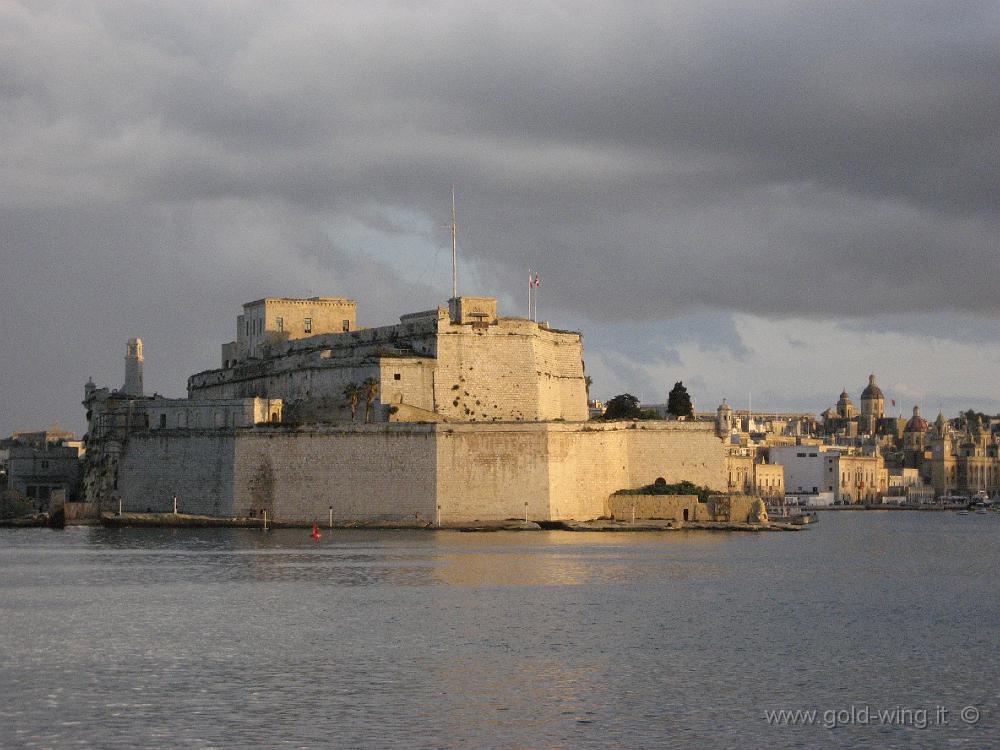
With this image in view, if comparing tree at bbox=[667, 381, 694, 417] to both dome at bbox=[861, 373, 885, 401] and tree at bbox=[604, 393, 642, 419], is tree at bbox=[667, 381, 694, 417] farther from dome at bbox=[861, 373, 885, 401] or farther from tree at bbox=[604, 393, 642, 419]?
dome at bbox=[861, 373, 885, 401]

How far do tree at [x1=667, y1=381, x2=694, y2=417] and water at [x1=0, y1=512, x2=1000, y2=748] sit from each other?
775 inches

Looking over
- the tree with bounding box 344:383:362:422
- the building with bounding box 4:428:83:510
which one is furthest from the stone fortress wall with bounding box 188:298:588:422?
the building with bounding box 4:428:83:510

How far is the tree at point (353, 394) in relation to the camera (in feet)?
166

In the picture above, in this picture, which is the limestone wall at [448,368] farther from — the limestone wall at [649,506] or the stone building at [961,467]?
the stone building at [961,467]

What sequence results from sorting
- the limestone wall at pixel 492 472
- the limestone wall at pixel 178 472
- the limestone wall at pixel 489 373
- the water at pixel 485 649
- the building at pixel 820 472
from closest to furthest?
1. the water at pixel 485 649
2. the limestone wall at pixel 492 472
3. the limestone wall at pixel 178 472
4. the limestone wall at pixel 489 373
5. the building at pixel 820 472

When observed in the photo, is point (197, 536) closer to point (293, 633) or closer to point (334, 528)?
point (334, 528)

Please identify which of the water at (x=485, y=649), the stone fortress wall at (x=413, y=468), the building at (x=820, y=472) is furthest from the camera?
the building at (x=820, y=472)

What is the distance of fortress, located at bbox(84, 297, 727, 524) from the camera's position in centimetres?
4825

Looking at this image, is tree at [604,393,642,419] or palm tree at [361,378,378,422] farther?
tree at [604,393,642,419]

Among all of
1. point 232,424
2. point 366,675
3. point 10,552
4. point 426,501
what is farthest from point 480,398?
point 366,675

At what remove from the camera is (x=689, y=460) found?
51875mm

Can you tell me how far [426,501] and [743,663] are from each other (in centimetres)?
2735

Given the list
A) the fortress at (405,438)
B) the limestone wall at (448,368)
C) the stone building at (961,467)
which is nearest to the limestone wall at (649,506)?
the fortress at (405,438)

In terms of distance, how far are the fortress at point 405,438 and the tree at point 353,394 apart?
5 centimetres
